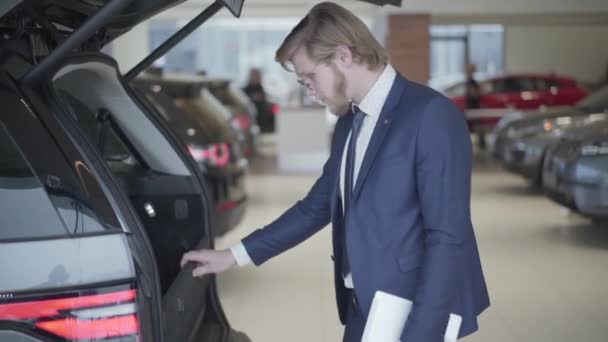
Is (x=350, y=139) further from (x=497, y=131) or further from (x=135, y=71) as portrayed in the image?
(x=497, y=131)

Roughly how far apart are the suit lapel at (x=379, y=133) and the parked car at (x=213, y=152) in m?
4.05

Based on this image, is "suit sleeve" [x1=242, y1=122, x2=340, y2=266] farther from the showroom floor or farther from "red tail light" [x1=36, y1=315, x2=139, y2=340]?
the showroom floor

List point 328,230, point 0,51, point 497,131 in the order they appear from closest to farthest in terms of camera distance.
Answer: point 0,51
point 328,230
point 497,131

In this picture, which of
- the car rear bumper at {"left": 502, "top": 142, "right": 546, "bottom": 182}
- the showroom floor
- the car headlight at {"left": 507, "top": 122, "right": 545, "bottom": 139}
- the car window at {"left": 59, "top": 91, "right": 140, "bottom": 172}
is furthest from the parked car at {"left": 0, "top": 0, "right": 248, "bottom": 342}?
the car headlight at {"left": 507, "top": 122, "right": 545, "bottom": 139}

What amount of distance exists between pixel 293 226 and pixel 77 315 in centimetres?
104

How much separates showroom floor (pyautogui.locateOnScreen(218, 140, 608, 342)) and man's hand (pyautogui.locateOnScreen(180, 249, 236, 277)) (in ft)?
8.90

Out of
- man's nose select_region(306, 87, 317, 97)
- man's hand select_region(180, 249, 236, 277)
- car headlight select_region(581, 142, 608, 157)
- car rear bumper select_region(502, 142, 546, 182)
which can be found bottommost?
car rear bumper select_region(502, 142, 546, 182)

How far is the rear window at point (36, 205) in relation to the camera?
208cm

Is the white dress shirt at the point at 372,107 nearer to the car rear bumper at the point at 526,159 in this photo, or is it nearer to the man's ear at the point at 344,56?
the man's ear at the point at 344,56

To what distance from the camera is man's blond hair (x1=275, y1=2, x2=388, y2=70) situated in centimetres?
243

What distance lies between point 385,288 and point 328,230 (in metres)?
6.55

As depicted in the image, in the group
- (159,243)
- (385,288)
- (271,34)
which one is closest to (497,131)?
(159,243)

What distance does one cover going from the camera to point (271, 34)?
35031 mm

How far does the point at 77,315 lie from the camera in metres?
2.05
